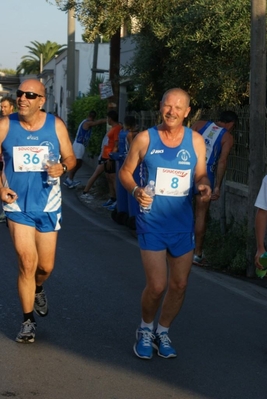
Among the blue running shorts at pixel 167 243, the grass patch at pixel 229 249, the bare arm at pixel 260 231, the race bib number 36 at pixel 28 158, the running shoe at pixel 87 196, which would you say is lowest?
the running shoe at pixel 87 196

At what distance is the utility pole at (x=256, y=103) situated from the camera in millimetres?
10352

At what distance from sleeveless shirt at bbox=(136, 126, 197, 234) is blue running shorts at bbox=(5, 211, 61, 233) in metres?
0.80

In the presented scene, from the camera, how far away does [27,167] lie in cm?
710

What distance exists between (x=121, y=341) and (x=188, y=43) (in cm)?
886

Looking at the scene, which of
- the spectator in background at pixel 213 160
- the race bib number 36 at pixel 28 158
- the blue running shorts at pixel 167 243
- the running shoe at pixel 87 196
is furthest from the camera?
the running shoe at pixel 87 196

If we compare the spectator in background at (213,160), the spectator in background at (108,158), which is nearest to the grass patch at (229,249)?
the spectator in background at (213,160)

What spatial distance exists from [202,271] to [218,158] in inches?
60.9

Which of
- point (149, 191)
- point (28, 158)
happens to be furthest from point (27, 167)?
point (149, 191)

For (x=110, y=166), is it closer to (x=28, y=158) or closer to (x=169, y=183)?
(x=28, y=158)

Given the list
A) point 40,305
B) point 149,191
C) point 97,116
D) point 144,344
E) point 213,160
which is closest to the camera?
point 149,191

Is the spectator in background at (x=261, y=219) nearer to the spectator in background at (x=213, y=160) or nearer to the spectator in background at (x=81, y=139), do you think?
the spectator in background at (x=213, y=160)

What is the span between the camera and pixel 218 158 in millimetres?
11789

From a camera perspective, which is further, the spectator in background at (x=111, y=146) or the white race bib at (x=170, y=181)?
the spectator in background at (x=111, y=146)

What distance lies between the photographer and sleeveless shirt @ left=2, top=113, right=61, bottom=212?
7.10 meters
